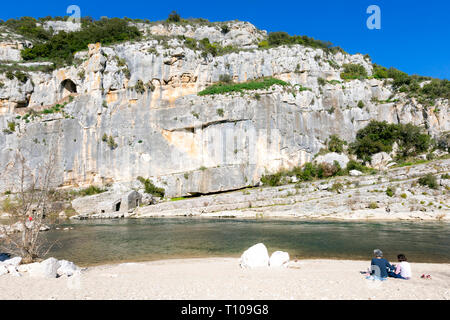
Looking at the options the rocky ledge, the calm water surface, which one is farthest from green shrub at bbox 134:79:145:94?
the calm water surface

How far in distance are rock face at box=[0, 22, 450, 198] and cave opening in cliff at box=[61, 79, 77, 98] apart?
741 mm

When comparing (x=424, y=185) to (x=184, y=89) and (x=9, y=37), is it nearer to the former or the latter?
(x=184, y=89)

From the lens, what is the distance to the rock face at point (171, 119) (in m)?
39.0

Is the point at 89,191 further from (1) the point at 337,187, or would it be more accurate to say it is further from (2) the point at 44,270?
(2) the point at 44,270

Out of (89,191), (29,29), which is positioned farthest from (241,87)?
(29,29)

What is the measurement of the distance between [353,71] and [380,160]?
17991mm

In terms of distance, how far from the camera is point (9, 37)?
48.2 meters

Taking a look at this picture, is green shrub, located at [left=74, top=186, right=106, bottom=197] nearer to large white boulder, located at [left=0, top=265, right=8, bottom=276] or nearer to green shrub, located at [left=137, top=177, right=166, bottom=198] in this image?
green shrub, located at [left=137, top=177, right=166, bottom=198]

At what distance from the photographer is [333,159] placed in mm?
37312

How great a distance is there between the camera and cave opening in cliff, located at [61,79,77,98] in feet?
145

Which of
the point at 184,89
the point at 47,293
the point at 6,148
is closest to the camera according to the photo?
the point at 47,293

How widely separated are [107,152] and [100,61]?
1385 centimetres

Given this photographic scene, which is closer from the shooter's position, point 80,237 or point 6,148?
point 80,237
